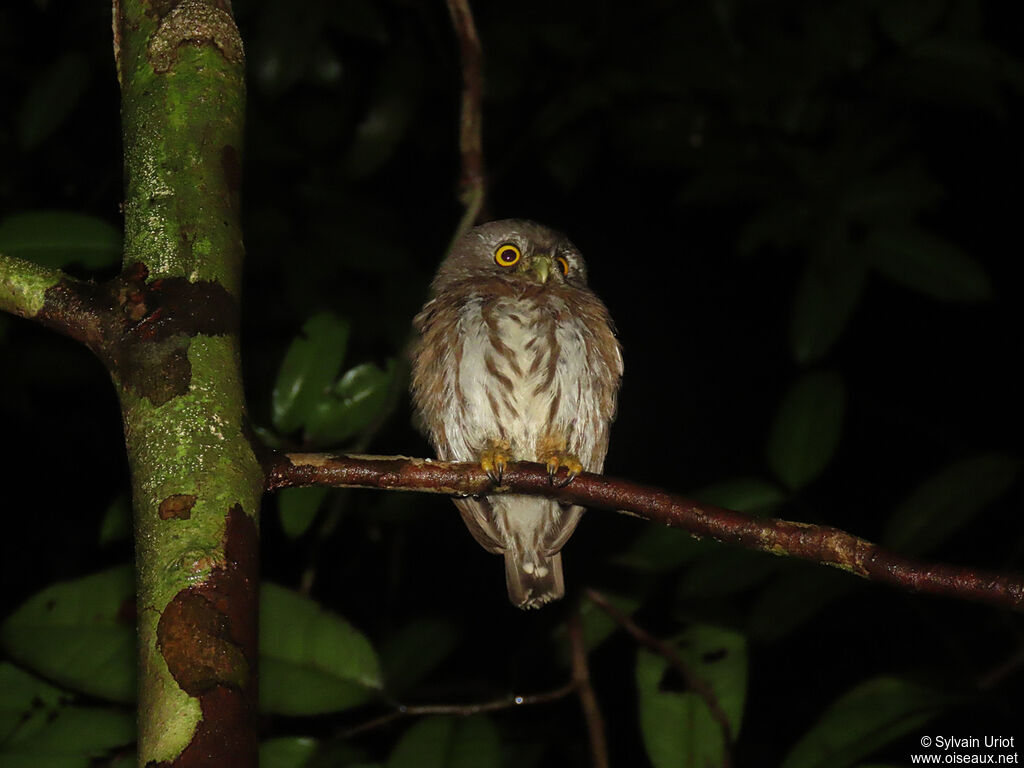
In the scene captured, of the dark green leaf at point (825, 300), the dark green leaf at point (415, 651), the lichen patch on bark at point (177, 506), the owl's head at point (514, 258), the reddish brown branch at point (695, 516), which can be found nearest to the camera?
the lichen patch on bark at point (177, 506)

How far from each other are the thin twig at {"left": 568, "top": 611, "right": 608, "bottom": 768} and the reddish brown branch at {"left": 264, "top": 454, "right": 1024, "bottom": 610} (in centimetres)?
106

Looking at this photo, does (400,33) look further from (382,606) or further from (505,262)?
(382,606)

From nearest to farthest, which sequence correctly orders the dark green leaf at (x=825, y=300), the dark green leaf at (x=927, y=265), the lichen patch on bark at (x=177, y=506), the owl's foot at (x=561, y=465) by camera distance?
the lichen patch on bark at (x=177, y=506) → the owl's foot at (x=561, y=465) → the dark green leaf at (x=825, y=300) → the dark green leaf at (x=927, y=265)

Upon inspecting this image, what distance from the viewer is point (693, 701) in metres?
2.88

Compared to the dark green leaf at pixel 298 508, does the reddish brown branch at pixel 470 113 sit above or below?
above

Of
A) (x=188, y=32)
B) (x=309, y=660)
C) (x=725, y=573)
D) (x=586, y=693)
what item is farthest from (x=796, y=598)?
(x=188, y=32)

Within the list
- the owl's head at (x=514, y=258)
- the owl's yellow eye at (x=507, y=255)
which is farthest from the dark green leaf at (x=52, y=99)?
the owl's yellow eye at (x=507, y=255)

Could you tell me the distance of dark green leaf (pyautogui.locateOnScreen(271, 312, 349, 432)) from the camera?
2.85 meters

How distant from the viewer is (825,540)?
5.89 feet

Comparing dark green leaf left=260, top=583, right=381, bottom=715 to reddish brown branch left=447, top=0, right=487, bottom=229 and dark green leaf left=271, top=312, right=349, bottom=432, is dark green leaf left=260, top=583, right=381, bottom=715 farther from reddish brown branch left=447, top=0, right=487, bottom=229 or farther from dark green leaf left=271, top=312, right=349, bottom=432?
reddish brown branch left=447, top=0, right=487, bottom=229

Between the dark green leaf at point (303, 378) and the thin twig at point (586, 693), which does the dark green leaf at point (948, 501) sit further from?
the dark green leaf at point (303, 378)

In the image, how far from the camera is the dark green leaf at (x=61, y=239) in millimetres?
2814

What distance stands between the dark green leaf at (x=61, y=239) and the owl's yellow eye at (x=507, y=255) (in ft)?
5.06

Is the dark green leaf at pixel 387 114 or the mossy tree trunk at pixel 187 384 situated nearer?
the mossy tree trunk at pixel 187 384
